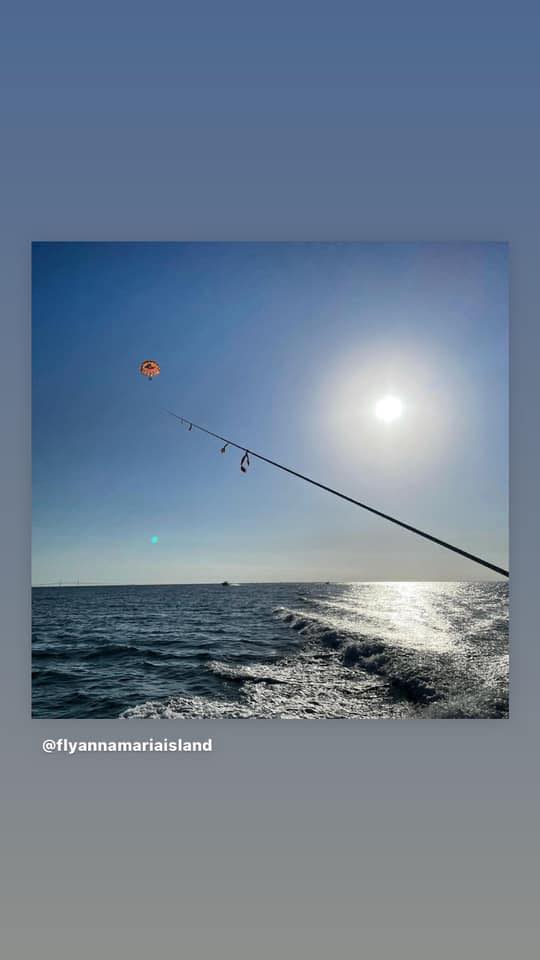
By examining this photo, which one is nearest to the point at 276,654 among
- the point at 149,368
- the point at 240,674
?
the point at 240,674

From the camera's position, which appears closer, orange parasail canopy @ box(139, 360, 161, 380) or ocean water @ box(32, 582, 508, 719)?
ocean water @ box(32, 582, 508, 719)

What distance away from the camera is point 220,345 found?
1811 millimetres

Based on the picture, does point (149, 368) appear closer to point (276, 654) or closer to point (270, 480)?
point (270, 480)

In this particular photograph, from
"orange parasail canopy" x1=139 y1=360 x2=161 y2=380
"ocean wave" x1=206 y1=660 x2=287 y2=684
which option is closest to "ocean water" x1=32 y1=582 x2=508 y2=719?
"ocean wave" x1=206 y1=660 x2=287 y2=684

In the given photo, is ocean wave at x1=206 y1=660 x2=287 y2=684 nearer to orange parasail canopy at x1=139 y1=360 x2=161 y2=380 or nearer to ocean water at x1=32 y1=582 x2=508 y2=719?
ocean water at x1=32 y1=582 x2=508 y2=719

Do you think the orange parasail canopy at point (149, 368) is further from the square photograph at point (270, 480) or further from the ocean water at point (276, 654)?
the ocean water at point (276, 654)

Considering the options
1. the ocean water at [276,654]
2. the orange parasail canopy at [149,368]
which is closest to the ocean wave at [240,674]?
the ocean water at [276,654]

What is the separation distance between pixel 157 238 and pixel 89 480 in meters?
0.71

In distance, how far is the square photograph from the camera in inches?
66.0

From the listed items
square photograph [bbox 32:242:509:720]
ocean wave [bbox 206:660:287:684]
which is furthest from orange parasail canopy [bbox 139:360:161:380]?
ocean wave [bbox 206:660:287:684]

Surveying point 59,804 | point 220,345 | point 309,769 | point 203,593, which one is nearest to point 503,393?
point 220,345

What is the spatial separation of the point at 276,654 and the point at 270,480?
48cm

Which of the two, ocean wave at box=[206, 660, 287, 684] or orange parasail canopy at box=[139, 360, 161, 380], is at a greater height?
orange parasail canopy at box=[139, 360, 161, 380]

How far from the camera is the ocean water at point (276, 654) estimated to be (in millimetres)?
1663
